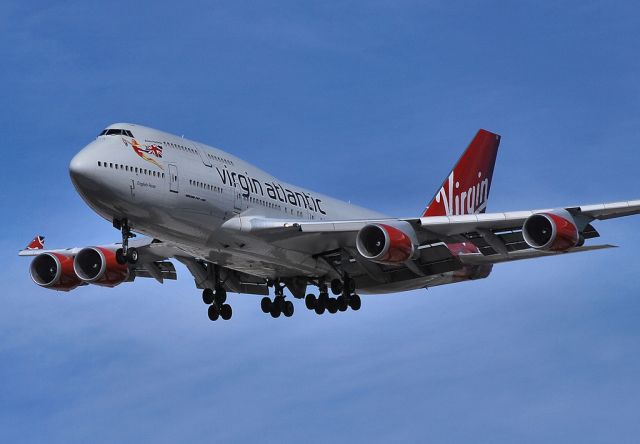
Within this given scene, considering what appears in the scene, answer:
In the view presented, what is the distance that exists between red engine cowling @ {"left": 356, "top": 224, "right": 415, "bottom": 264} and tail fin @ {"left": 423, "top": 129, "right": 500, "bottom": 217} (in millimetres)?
12366

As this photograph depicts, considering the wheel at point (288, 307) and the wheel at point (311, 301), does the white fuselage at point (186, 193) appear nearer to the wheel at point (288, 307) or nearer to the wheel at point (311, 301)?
the wheel at point (311, 301)

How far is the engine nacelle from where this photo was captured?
4138cm

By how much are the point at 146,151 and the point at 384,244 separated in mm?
9069

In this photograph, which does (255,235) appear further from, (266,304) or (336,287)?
(266,304)

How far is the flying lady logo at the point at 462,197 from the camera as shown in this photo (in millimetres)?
56906

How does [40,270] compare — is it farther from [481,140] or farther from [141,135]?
[481,140]

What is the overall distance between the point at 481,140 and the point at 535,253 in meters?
14.2

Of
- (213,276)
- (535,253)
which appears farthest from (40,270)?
(535,253)

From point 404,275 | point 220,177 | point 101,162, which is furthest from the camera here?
point 404,275

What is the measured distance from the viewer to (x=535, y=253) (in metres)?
47.2

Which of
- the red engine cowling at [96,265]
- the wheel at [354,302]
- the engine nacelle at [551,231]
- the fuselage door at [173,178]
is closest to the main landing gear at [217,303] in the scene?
the red engine cowling at [96,265]

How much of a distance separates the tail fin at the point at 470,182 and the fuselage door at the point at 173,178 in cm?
1715

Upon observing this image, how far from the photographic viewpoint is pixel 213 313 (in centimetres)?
5109

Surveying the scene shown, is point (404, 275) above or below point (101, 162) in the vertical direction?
below
